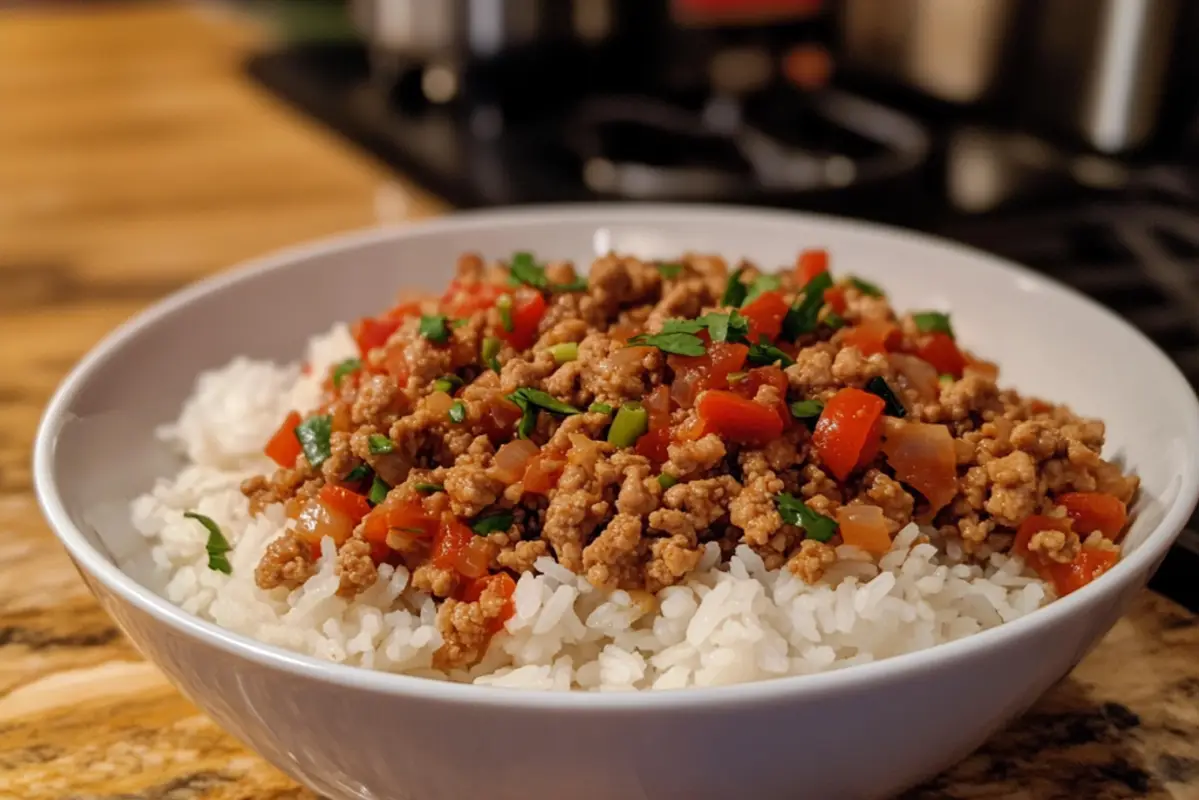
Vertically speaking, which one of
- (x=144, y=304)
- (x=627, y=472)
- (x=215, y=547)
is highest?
(x=627, y=472)

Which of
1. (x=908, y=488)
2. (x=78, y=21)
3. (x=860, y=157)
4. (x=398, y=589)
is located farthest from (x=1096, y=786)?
(x=78, y=21)

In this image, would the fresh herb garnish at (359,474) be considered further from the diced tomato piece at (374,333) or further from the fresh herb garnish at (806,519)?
the fresh herb garnish at (806,519)

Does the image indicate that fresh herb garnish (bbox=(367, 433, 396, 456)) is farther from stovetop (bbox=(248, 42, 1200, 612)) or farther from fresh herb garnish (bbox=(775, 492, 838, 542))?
stovetop (bbox=(248, 42, 1200, 612))

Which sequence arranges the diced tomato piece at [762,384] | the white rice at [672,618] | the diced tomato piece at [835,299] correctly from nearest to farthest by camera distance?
the white rice at [672,618], the diced tomato piece at [762,384], the diced tomato piece at [835,299]

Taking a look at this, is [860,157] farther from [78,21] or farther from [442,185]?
[78,21]

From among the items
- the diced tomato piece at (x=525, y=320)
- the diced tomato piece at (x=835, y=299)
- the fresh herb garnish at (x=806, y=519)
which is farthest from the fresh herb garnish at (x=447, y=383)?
the diced tomato piece at (x=835, y=299)

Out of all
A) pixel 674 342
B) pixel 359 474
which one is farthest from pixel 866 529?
pixel 359 474

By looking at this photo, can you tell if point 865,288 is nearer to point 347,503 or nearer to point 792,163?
point 347,503

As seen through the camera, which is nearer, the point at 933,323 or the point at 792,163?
the point at 933,323
